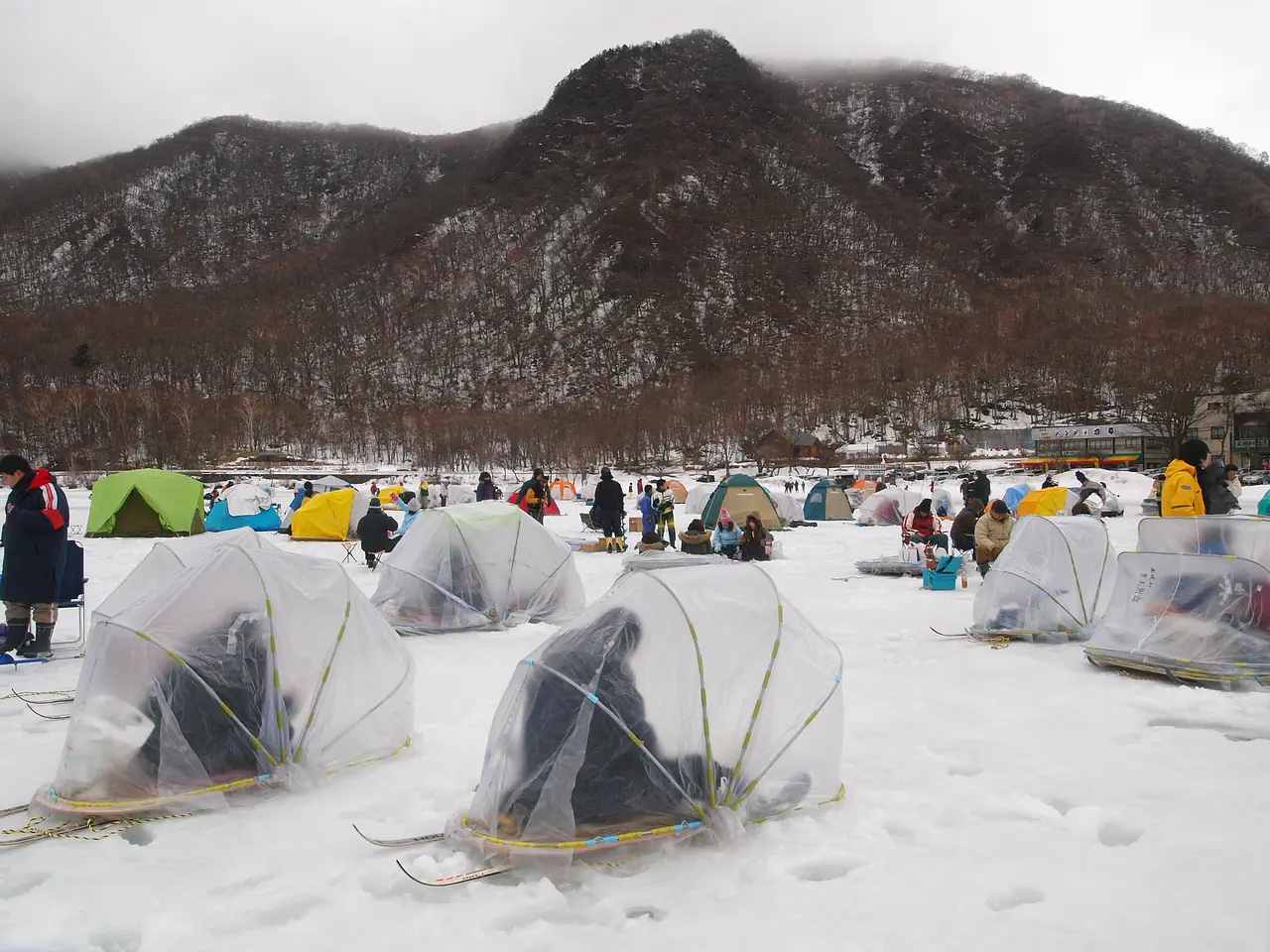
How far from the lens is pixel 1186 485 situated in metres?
7.66

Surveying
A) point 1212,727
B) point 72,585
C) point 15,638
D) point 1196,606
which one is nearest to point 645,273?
point 72,585

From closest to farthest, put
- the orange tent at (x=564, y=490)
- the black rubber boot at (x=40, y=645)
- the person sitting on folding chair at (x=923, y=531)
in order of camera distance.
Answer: the black rubber boot at (x=40, y=645) → the person sitting on folding chair at (x=923, y=531) → the orange tent at (x=564, y=490)

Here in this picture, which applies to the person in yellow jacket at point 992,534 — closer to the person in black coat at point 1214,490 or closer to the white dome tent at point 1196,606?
the person in black coat at point 1214,490

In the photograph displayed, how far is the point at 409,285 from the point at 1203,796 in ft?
443

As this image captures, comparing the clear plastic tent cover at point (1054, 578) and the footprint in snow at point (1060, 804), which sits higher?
the clear plastic tent cover at point (1054, 578)

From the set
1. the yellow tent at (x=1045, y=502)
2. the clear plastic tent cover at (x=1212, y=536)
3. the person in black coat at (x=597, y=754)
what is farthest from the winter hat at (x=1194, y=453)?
the yellow tent at (x=1045, y=502)

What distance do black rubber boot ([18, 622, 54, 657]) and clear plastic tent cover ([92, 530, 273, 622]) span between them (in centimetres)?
294

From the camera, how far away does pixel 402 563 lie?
914 centimetres

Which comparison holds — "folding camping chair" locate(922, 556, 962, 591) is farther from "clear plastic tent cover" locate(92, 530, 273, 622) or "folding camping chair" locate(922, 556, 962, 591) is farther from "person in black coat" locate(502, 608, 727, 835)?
"clear plastic tent cover" locate(92, 530, 273, 622)

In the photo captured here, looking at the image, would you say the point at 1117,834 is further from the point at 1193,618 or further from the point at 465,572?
the point at 465,572

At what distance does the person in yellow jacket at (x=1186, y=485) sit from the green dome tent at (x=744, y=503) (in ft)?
41.9

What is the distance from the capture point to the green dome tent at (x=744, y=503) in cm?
2062

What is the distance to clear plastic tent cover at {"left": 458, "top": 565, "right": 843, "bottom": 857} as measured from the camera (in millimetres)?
3592

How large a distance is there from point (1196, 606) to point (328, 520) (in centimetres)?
1781
